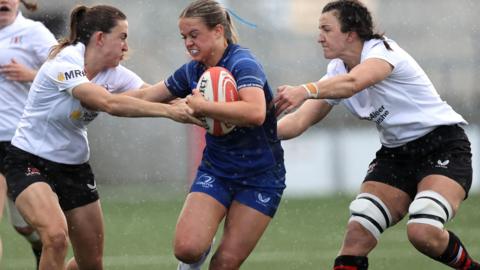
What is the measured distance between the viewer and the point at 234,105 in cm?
644

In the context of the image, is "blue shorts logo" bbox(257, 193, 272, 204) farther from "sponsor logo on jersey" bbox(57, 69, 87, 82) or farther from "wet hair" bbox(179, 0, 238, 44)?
→ "sponsor logo on jersey" bbox(57, 69, 87, 82)

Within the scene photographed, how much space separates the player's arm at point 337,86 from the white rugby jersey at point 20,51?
210 centimetres

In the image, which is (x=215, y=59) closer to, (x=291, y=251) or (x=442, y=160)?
(x=442, y=160)

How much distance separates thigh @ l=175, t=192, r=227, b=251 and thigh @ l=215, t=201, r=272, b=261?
7cm

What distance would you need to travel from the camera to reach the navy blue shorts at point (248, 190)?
6715 mm

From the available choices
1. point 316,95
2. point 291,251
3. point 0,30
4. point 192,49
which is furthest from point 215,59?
point 291,251

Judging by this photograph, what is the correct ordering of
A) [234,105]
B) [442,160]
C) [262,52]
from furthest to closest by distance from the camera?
[262,52] → [442,160] → [234,105]

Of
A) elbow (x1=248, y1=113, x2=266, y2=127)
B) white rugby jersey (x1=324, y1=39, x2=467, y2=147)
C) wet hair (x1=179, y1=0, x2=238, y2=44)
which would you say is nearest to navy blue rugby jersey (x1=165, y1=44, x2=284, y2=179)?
wet hair (x1=179, y1=0, x2=238, y2=44)

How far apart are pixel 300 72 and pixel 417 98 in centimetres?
845

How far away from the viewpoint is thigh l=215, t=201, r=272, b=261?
6590 mm

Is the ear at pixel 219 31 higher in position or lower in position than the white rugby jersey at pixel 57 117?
higher

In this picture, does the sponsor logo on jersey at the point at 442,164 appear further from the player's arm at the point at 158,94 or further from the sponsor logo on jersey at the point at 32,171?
the sponsor logo on jersey at the point at 32,171

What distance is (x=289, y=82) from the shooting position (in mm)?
15359

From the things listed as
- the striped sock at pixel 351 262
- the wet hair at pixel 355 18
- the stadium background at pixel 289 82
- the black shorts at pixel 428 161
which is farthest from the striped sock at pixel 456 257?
the stadium background at pixel 289 82
